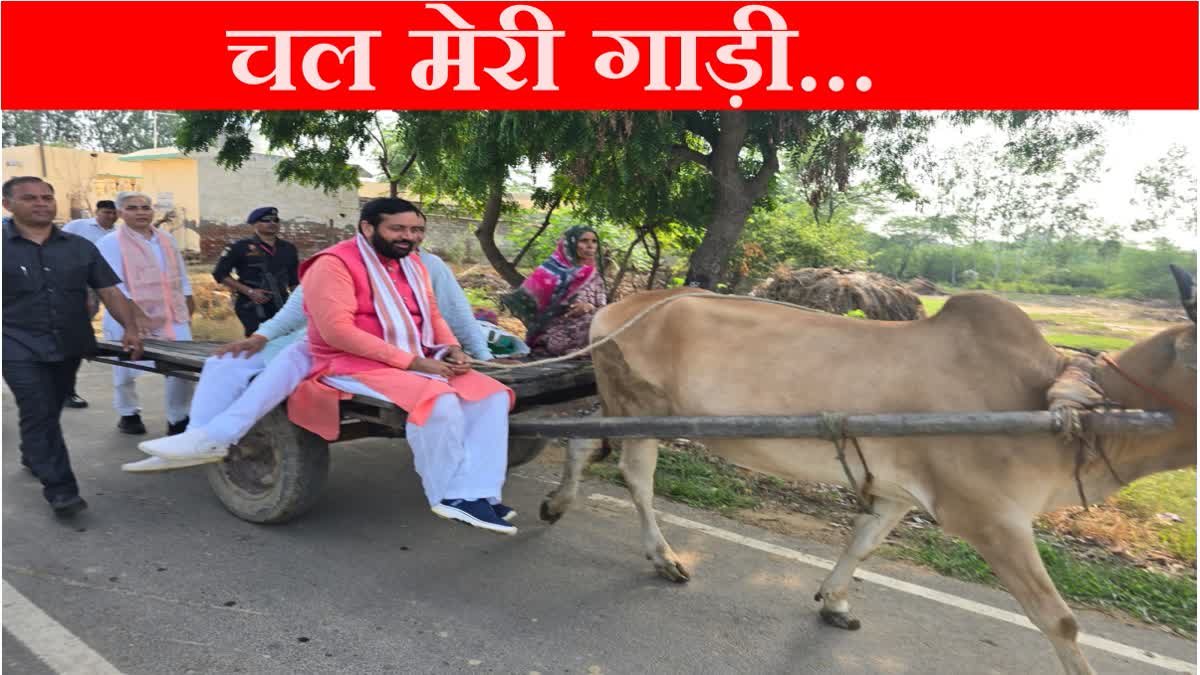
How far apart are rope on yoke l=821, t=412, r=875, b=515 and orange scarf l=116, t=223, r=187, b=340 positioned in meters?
4.78

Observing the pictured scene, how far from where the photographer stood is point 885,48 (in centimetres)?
525

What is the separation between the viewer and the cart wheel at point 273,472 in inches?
150

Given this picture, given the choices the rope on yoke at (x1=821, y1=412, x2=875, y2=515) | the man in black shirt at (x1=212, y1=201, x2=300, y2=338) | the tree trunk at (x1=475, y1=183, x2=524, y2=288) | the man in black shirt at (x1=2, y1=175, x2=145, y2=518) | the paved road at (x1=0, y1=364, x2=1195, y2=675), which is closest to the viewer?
the rope on yoke at (x1=821, y1=412, x2=875, y2=515)

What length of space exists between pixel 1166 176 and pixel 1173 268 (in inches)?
514

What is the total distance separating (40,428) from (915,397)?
13.0 feet

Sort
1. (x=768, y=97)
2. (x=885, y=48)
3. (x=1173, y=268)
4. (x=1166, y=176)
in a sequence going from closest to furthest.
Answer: (x=1173, y=268), (x=885, y=48), (x=768, y=97), (x=1166, y=176)

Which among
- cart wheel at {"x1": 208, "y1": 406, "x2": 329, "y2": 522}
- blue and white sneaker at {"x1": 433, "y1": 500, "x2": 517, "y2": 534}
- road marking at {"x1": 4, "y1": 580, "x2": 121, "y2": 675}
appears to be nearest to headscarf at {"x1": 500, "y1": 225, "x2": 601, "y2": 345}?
cart wheel at {"x1": 208, "y1": 406, "x2": 329, "y2": 522}

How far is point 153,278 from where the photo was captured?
5730 millimetres

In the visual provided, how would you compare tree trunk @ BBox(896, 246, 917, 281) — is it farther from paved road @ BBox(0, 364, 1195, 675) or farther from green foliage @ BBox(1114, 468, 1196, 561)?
paved road @ BBox(0, 364, 1195, 675)

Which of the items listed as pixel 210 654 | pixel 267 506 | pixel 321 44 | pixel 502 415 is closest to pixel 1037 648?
pixel 502 415

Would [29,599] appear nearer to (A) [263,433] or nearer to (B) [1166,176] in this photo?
(A) [263,433]

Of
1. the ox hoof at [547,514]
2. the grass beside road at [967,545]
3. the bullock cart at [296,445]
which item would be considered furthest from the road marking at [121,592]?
the grass beside road at [967,545]

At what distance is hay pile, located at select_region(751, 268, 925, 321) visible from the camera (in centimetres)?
947

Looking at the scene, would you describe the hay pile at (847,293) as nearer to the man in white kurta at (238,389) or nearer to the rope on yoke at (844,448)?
the rope on yoke at (844,448)
